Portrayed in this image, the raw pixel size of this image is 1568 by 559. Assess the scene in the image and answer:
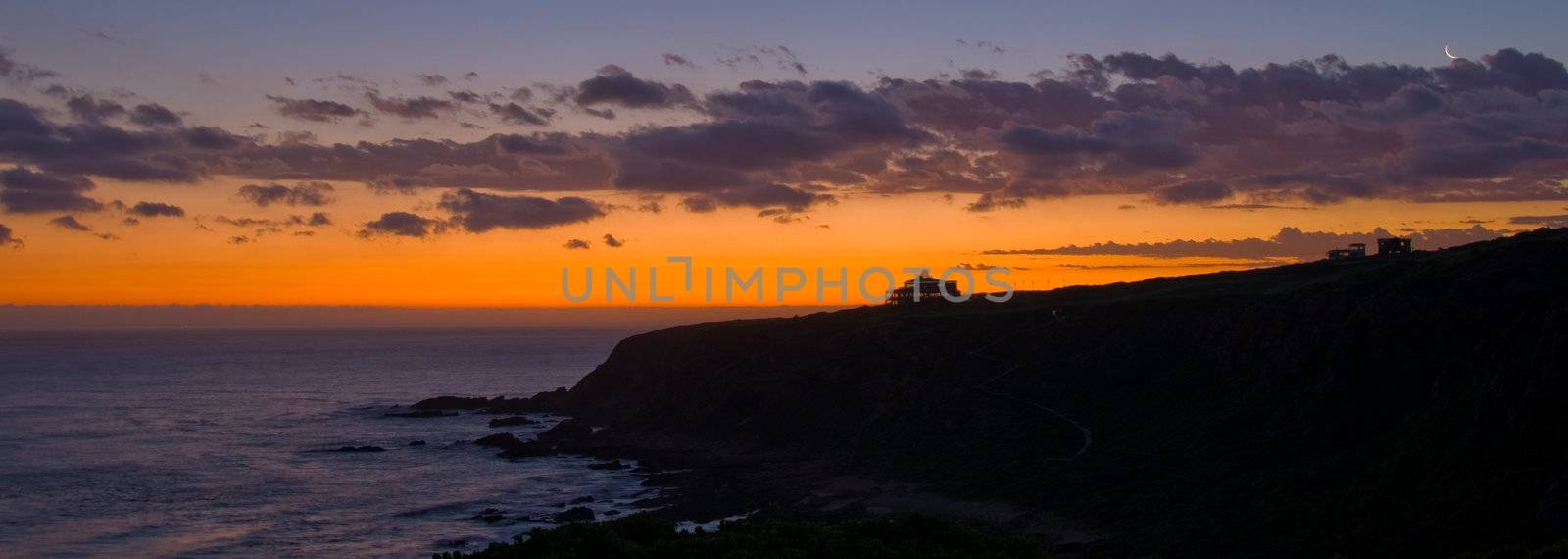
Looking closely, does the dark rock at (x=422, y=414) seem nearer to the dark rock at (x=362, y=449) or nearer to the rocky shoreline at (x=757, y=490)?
the rocky shoreline at (x=757, y=490)

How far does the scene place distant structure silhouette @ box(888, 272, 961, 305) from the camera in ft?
487

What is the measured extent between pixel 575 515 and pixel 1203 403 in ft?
135

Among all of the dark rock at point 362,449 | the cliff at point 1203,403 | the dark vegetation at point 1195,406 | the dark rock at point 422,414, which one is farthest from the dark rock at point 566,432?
the dark rock at point 422,414

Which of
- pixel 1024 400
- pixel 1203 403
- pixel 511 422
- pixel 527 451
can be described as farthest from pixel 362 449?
pixel 1203 403

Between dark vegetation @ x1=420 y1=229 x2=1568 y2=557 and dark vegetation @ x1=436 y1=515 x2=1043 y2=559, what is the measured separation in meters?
0.44

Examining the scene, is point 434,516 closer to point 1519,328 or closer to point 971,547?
point 971,547

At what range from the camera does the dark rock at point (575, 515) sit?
66.3 m

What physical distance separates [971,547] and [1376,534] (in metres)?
22.3

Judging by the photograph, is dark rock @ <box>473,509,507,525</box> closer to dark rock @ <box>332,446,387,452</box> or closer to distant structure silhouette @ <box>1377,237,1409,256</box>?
dark rock @ <box>332,446,387,452</box>

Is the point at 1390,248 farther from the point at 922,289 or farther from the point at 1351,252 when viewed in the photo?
the point at 922,289

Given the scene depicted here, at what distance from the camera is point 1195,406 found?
76625mm

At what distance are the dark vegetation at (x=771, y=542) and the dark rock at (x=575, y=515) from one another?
102 feet

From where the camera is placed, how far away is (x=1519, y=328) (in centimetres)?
6175

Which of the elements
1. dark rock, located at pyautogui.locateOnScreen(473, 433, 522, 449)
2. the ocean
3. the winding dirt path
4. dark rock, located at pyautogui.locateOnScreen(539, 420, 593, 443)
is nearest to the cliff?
the winding dirt path
